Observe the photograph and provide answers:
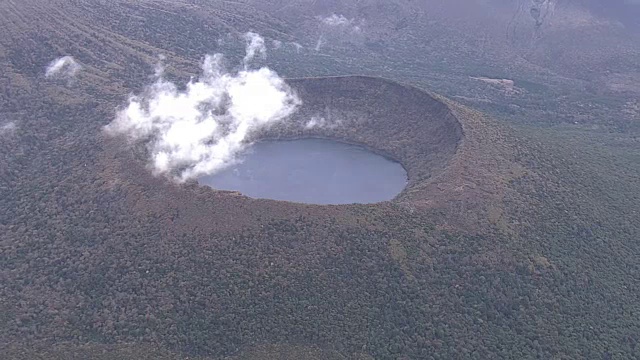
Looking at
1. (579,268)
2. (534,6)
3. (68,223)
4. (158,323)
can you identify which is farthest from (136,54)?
(534,6)

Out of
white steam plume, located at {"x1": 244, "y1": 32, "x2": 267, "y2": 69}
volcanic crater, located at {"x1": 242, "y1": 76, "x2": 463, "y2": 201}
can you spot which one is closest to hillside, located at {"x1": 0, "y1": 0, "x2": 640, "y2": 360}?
volcanic crater, located at {"x1": 242, "y1": 76, "x2": 463, "y2": 201}

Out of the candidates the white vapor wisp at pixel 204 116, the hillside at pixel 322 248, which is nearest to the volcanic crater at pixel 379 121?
the hillside at pixel 322 248

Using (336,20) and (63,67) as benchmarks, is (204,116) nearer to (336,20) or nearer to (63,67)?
(63,67)

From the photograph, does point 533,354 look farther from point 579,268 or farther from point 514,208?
point 514,208

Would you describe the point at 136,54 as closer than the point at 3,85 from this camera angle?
No

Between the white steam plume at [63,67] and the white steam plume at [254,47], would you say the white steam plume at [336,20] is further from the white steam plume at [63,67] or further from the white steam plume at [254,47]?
the white steam plume at [63,67]

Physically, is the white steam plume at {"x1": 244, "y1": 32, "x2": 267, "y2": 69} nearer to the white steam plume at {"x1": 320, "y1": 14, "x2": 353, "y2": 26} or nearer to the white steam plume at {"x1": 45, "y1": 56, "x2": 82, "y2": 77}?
the white steam plume at {"x1": 320, "y1": 14, "x2": 353, "y2": 26}
